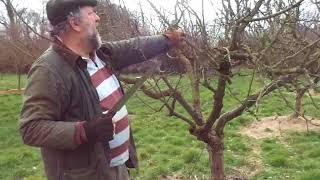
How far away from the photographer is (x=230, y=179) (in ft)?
21.2

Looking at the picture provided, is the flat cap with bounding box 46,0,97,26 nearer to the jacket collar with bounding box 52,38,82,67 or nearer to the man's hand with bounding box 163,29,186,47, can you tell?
the jacket collar with bounding box 52,38,82,67

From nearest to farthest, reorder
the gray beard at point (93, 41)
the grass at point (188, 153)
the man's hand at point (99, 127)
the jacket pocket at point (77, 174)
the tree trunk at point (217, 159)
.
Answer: the man's hand at point (99, 127), the jacket pocket at point (77, 174), the gray beard at point (93, 41), the tree trunk at point (217, 159), the grass at point (188, 153)

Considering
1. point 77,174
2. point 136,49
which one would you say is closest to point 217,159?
point 136,49

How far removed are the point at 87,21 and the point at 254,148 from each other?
6.03 meters

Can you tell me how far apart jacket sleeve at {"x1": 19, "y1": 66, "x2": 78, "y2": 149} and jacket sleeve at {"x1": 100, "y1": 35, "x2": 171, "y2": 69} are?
2.31 feet

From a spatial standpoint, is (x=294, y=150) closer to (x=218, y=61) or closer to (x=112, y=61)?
(x=218, y=61)

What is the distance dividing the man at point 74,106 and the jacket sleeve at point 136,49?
253 millimetres

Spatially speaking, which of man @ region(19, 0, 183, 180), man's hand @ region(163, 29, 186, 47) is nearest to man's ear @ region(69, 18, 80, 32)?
man @ region(19, 0, 183, 180)

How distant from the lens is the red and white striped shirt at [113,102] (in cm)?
277

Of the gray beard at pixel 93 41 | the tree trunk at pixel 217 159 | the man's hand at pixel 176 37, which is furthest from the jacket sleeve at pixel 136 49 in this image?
the tree trunk at pixel 217 159

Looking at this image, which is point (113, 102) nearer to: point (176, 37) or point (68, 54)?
point (68, 54)

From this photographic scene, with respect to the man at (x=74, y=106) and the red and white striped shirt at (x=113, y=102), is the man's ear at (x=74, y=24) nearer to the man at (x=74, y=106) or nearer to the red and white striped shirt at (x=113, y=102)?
the man at (x=74, y=106)

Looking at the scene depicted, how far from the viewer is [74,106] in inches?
104

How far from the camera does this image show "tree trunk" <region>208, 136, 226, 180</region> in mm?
4508
